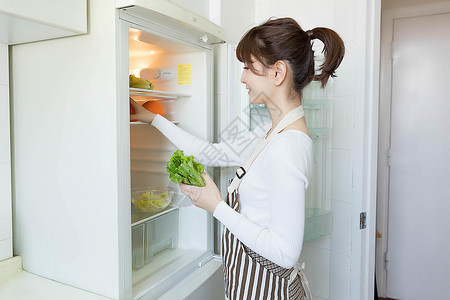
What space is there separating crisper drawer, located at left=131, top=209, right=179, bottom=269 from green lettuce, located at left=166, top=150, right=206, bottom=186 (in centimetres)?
38

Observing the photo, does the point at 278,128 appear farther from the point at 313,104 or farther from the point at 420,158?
the point at 420,158

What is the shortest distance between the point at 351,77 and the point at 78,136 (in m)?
1.20

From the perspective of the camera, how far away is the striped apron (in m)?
1.07

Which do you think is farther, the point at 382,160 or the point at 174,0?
the point at 382,160

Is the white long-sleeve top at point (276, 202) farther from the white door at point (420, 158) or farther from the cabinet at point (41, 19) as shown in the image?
the white door at point (420, 158)

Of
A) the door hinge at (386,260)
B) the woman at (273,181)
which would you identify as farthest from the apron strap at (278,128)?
the door hinge at (386,260)

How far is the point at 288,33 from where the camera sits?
98cm

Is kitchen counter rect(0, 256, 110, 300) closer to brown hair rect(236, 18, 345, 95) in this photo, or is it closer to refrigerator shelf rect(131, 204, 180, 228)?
refrigerator shelf rect(131, 204, 180, 228)

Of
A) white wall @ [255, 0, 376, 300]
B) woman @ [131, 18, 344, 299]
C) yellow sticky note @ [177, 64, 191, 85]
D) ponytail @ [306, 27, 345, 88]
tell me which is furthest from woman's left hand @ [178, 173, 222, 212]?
white wall @ [255, 0, 376, 300]

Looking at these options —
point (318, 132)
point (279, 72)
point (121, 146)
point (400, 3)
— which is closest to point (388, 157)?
point (400, 3)

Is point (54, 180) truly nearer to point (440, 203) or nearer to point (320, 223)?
Answer: point (320, 223)

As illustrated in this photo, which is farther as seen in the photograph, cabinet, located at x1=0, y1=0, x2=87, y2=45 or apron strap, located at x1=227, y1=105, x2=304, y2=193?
apron strap, located at x1=227, y1=105, x2=304, y2=193

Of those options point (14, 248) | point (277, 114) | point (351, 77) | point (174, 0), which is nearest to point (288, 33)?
point (277, 114)

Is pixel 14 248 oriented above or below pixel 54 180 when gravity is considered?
below
